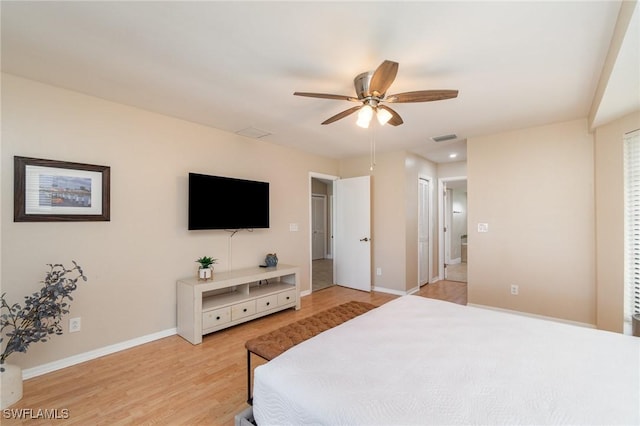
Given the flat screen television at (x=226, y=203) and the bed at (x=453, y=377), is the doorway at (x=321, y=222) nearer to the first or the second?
the flat screen television at (x=226, y=203)

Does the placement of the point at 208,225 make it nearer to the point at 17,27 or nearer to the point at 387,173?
the point at 17,27

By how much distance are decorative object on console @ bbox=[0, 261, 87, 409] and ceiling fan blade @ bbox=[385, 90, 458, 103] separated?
2.91 meters

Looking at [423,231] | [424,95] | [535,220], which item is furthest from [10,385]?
[423,231]

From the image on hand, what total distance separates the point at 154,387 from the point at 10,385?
Result: 3.00ft

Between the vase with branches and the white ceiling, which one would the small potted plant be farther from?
the white ceiling

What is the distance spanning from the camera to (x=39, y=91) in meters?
2.32

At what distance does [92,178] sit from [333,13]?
8.29ft

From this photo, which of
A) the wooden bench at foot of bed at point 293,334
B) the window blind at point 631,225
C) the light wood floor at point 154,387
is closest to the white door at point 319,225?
the light wood floor at point 154,387

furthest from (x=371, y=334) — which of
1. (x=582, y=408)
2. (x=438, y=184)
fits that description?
(x=438, y=184)

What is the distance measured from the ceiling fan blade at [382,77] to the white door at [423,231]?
345 centimetres

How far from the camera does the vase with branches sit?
1.96 metres

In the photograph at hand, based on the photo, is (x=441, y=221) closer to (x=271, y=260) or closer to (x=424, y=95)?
(x=271, y=260)

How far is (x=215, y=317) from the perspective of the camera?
2.98 meters

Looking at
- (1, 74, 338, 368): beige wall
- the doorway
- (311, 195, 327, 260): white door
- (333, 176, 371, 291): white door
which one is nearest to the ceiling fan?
(1, 74, 338, 368): beige wall
